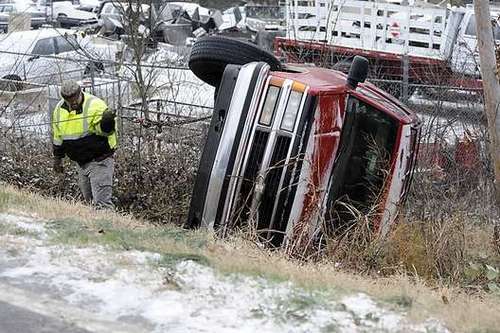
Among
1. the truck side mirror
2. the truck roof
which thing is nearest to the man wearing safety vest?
the truck roof

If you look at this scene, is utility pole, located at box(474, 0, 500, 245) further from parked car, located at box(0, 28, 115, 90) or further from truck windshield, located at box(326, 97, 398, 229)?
parked car, located at box(0, 28, 115, 90)

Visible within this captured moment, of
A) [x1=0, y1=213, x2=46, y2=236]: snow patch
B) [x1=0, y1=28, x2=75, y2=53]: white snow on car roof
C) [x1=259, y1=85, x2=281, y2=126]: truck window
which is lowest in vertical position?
[x1=0, y1=28, x2=75, y2=53]: white snow on car roof

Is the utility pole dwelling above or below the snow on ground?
above

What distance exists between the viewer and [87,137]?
733 cm

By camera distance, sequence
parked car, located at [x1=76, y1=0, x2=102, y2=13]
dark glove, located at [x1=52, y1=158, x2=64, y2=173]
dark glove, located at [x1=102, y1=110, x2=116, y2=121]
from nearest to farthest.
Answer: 1. dark glove, located at [x1=102, y1=110, x2=116, y2=121]
2. dark glove, located at [x1=52, y1=158, x2=64, y2=173]
3. parked car, located at [x1=76, y1=0, x2=102, y2=13]

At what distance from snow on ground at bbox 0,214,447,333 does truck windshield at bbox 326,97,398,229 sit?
7.06ft

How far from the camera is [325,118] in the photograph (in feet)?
18.8

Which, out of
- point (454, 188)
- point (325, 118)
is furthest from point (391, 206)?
point (454, 188)

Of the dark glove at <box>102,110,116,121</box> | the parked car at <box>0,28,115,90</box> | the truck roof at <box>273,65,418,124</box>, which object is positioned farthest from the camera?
the parked car at <box>0,28,115,90</box>

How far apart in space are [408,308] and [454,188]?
4841 millimetres

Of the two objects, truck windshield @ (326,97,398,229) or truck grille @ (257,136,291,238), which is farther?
→ truck windshield @ (326,97,398,229)

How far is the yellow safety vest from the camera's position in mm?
7211

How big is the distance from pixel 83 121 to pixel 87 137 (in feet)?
0.59

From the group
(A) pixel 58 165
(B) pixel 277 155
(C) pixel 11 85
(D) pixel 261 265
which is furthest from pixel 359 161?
(C) pixel 11 85
